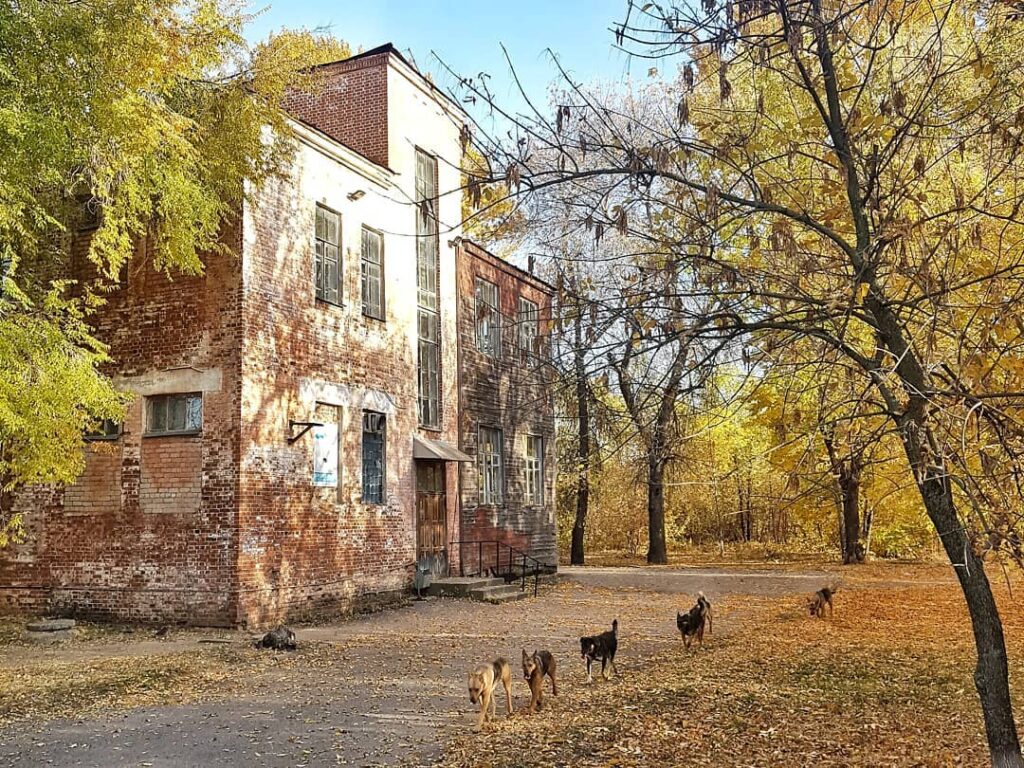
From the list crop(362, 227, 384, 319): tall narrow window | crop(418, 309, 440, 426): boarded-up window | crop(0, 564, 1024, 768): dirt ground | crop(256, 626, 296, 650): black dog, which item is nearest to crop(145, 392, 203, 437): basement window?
crop(0, 564, 1024, 768): dirt ground

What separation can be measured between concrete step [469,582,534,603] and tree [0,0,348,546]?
323 inches

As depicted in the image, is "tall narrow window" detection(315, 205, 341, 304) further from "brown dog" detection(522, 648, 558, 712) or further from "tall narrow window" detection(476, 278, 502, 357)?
Result: "brown dog" detection(522, 648, 558, 712)

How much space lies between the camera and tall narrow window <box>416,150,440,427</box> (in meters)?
19.6

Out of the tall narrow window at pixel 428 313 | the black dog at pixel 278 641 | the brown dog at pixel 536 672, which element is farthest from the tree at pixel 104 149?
the brown dog at pixel 536 672

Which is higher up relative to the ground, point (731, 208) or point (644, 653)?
point (731, 208)

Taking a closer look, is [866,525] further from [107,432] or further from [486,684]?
[486,684]

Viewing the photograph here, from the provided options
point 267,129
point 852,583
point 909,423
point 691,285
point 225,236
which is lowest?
point 852,583

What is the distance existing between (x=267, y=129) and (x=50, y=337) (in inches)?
224

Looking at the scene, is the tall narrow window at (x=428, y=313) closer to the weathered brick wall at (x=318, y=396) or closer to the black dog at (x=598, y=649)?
the weathered brick wall at (x=318, y=396)

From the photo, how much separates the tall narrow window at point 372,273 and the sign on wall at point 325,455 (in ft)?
8.23

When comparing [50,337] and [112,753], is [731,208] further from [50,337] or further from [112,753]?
[50,337]

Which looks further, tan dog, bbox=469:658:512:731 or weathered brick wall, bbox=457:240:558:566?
weathered brick wall, bbox=457:240:558:566

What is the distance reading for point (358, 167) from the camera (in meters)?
16.9

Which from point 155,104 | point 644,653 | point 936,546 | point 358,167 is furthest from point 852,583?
point 155,104
